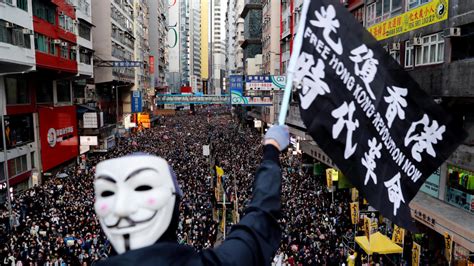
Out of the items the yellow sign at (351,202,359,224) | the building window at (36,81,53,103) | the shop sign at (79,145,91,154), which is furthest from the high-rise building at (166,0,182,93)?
the yellow sign at (351,202,359,224)

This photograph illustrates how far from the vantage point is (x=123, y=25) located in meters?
56.1

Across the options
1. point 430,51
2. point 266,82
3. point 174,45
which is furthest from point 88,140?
point 174,45

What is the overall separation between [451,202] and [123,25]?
49690 mm

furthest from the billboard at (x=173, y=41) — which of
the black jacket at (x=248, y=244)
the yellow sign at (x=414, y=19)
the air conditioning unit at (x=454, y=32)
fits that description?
the black jacket at (x=248, y=244)

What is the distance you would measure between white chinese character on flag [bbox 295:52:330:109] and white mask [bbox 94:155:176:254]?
1.90m

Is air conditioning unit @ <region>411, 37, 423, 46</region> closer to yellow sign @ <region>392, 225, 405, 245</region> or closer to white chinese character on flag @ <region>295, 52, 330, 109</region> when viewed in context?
yellow sign @ <region>392, 225, 405, 245</region>

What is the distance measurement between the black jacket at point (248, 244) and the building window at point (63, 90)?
3569 centimetres

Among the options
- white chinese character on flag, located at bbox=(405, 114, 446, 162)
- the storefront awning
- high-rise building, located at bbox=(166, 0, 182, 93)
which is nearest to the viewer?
white chinese character on flag, located at bbox=(405, 114, 446, 162)

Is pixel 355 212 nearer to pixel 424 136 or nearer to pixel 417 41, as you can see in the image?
pixel 417 41

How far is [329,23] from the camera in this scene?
4.05m

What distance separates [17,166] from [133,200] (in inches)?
1095

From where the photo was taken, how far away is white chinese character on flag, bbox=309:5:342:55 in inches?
155

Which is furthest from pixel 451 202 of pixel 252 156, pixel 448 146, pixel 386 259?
pixel 252 156

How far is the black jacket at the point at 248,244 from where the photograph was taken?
6.50 feet
